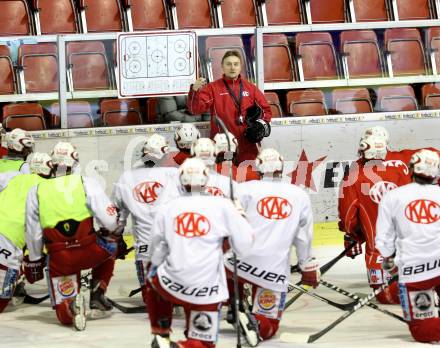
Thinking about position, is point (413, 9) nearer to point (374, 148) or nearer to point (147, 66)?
point (147, 66)

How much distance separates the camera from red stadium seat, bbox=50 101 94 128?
430 inches

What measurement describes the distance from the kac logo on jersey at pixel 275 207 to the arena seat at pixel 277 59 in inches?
166

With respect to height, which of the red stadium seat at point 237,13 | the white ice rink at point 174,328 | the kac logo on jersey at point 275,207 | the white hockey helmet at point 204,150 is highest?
the red stadium seat at point 237,13

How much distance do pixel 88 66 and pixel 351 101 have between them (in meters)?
2.46

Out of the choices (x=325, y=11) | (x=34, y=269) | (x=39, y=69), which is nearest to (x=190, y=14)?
(x=325, y=11)

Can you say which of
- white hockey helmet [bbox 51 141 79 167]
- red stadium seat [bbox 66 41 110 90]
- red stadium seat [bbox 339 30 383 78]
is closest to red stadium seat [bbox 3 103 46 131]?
red stadium seat [bbox 66 41 110 90]

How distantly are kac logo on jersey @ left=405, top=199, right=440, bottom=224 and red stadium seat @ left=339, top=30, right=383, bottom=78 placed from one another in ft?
15.3

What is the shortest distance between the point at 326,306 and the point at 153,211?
1.43 metres

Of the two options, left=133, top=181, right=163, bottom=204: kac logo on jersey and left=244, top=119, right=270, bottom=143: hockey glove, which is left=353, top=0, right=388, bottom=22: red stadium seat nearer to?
left=244, top=119, right=270, bottom=143: hockey glove

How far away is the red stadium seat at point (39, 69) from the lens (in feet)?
36.2

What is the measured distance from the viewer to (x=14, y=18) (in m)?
11.3

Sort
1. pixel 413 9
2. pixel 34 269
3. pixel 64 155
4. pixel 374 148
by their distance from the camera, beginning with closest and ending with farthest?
pixel 64 155 → pixel 34 269 → pixel 374 148 → pixel 413 9

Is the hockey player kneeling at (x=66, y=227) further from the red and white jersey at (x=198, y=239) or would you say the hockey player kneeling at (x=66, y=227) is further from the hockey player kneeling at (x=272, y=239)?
the red and white jersey at (x=198, y=239)

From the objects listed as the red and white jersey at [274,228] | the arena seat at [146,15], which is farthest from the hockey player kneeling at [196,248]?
the arena seat at [146,15]
